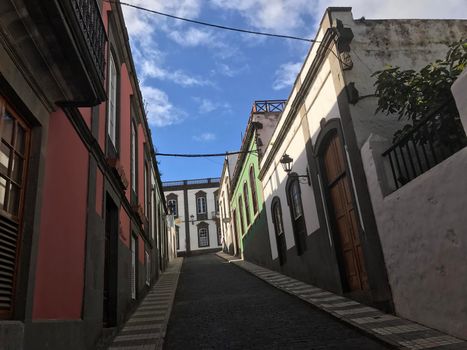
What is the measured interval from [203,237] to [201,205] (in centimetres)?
319

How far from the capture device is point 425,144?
5.91 m

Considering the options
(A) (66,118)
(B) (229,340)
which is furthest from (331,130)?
(A) (66,118)

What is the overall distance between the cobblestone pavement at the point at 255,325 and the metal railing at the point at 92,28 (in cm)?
375

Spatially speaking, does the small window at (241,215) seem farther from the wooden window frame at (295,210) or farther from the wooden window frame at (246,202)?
the wooden window frame at (295,210)

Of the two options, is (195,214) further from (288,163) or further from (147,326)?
(147,326)

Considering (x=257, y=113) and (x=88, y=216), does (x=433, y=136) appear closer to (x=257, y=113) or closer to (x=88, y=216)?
(x=88, y=216)

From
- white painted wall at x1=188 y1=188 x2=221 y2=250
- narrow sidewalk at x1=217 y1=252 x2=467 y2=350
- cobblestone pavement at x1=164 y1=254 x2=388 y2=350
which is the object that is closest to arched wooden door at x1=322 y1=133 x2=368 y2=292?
narrow sidewalk at x1=217 y1=252 x2=467 y2=350

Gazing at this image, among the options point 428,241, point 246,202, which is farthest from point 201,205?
point 428,241

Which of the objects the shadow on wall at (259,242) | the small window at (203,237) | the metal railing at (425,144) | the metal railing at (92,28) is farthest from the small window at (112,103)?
the small window at (203,237)

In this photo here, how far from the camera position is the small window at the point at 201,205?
139 feet

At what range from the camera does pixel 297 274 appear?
11656 mm

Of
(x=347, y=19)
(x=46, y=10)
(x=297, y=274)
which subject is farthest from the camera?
(x=297, y=274)

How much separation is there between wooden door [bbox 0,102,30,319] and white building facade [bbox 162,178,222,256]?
36683 millimetres

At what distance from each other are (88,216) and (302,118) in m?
6.04
